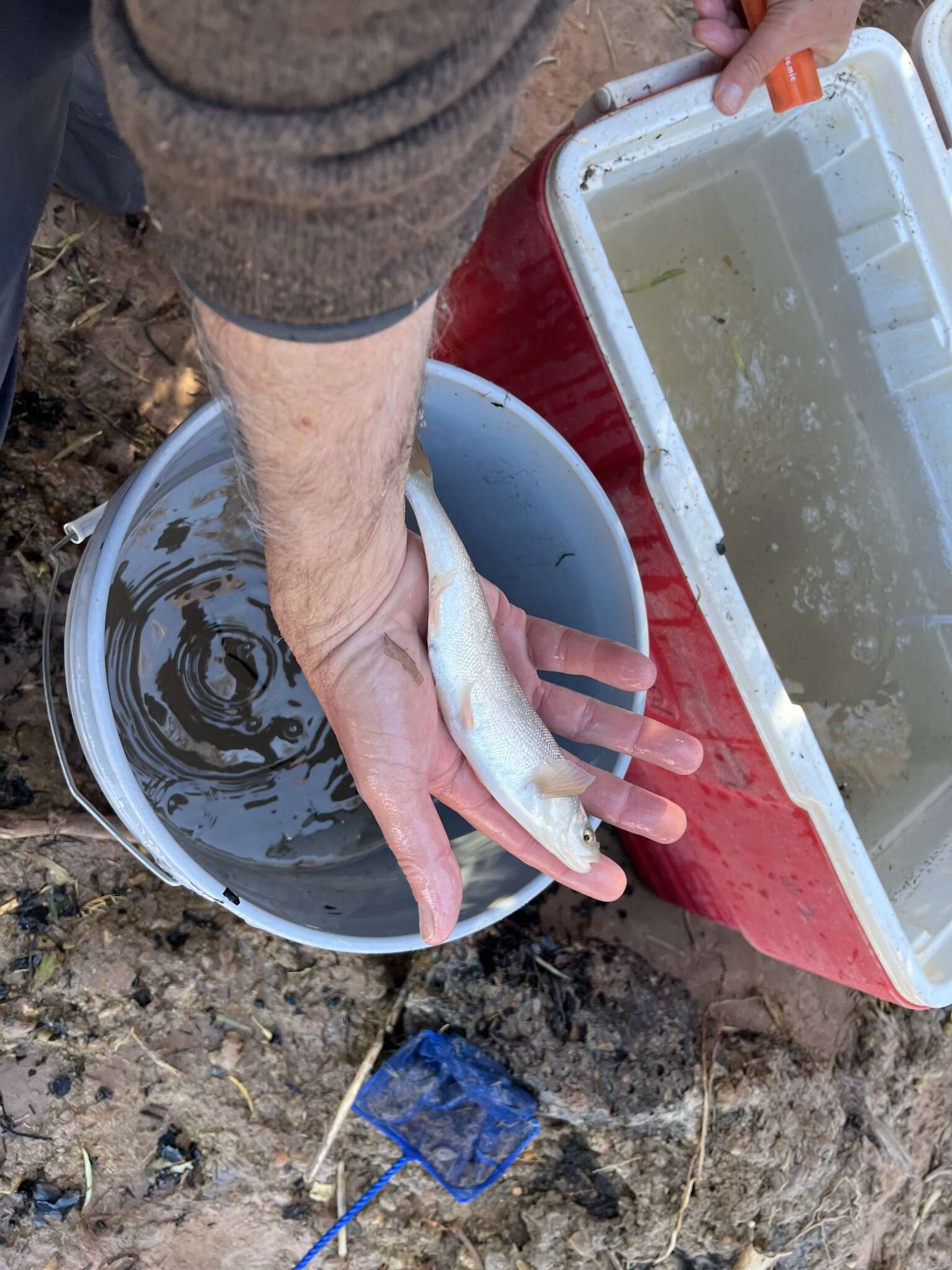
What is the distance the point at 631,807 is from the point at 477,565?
717 mm

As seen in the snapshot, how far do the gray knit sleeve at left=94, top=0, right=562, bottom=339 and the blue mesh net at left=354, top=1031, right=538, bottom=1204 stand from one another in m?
1.87

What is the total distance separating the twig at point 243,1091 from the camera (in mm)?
2023

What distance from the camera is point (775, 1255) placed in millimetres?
2312

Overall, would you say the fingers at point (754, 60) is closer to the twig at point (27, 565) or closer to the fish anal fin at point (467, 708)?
the fish anal fin at point (467, 708)

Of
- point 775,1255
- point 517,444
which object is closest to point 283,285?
point 517,444

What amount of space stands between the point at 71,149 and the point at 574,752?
1707 mm

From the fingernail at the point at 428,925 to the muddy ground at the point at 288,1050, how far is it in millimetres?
717

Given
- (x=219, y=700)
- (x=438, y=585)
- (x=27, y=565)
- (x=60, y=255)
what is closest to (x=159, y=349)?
(x=60, y=255)

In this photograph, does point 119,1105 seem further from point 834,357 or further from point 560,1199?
point 834,357

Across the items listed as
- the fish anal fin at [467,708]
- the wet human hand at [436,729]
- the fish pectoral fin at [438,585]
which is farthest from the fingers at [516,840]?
the fish pectoral fin at [438,585]

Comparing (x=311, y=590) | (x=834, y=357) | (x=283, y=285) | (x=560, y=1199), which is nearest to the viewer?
(x=283, y=285)

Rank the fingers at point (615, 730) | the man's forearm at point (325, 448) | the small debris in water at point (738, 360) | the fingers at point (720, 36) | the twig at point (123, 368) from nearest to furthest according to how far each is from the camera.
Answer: the man's forearm at point (325, 448) → the fingers at point (615, 730) → the fingers at point (720, 36) → the twig at point (123, 368) → the small debris in water at point (738, 360)

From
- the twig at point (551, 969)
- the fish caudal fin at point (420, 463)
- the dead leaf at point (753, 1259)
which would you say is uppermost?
the fish caudal fin at point (420, 463)

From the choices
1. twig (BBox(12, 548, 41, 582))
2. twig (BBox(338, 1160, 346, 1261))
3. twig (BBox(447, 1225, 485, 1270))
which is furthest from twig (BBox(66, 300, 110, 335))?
twig (BBox(447, 1225, 485, 1270))
